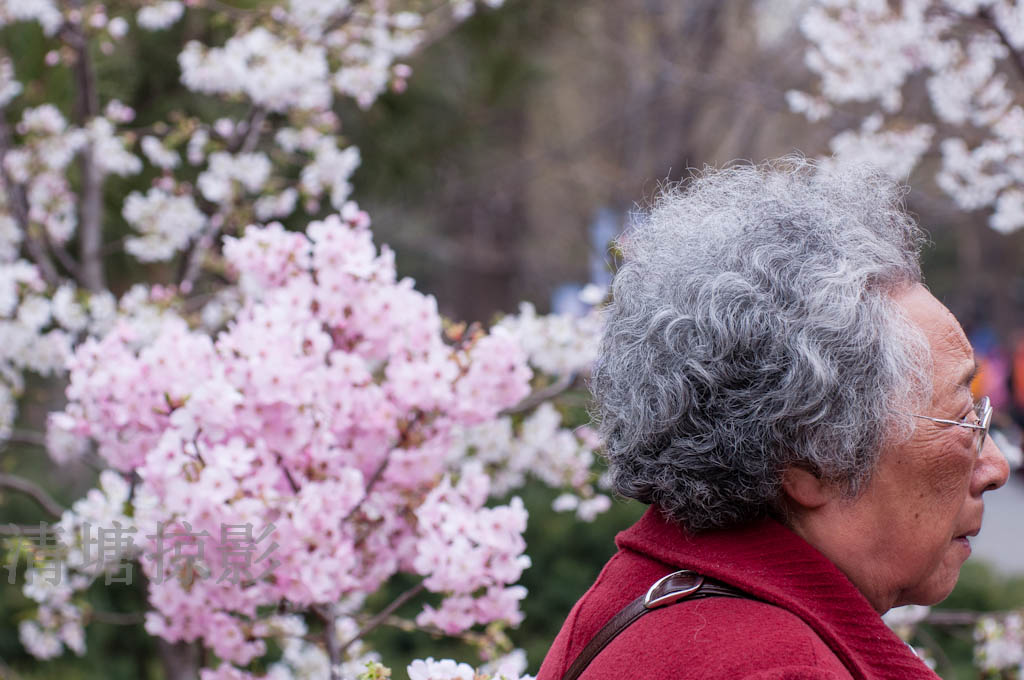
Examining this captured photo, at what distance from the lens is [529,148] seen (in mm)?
12250

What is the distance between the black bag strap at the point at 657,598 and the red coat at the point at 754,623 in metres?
0.01

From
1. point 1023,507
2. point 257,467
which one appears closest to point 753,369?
point 257,467

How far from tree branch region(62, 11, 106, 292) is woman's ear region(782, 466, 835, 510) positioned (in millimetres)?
3043

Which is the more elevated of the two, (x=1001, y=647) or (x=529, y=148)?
(x=529, y=148)

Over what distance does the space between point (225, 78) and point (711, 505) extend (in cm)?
265

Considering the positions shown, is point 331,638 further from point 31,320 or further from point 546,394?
point 31,320

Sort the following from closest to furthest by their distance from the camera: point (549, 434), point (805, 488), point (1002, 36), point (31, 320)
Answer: point (805, 488) → point (549, 434) → point (31, 320) → point (1002, 36)

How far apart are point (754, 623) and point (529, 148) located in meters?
11.3

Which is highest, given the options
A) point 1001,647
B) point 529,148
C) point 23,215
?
point 529,148

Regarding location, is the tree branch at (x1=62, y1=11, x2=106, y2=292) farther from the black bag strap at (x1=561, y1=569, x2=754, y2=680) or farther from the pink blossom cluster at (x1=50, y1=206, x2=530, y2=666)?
the black bag strap at (x1=561, y1=569, x2=754, y2=680)

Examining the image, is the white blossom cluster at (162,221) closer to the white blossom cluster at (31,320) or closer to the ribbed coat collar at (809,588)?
the white blossom cluster at (31,320)

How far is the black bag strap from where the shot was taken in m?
1.38

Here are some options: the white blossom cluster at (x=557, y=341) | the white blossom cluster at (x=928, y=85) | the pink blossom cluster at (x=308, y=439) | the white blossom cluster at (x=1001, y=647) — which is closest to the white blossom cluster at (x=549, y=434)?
the white blossom cluster at (x=557, y=341)

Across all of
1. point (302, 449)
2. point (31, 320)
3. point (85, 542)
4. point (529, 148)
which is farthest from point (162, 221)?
point (529, 148)
